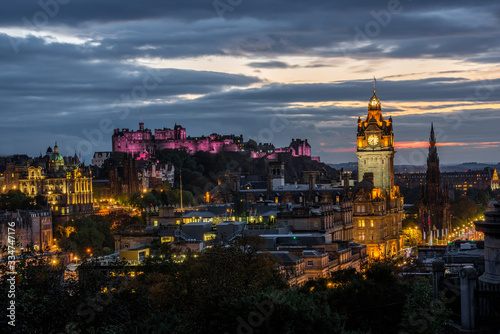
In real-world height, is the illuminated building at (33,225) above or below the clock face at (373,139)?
below

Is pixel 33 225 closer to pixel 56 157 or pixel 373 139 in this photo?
pixel 373 139

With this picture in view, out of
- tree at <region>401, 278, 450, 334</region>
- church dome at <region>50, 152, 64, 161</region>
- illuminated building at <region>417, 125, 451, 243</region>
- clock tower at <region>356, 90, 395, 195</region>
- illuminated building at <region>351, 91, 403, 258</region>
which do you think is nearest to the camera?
tree at <region>401, 278, 450, 334</region>

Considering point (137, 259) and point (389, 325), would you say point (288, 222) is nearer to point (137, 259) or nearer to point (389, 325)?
point (137, 259)

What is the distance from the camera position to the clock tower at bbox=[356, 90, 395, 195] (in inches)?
4281

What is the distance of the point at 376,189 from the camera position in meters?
102

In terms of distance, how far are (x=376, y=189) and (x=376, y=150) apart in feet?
26.2

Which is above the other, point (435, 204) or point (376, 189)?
point (376, 189)

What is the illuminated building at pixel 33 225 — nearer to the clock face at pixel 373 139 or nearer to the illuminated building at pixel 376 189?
the illuminated building at pixel 376 189

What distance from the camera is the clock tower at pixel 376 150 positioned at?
109m

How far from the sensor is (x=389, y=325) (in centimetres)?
3503

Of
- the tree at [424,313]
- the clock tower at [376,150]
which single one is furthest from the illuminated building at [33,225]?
the tree at [424,313]

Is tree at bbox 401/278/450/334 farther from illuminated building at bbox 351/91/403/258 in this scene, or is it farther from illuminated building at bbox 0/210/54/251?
illuminated building at bbox 0/210/54/251

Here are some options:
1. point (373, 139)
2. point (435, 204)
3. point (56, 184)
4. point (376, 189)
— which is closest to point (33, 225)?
point (56, 184)

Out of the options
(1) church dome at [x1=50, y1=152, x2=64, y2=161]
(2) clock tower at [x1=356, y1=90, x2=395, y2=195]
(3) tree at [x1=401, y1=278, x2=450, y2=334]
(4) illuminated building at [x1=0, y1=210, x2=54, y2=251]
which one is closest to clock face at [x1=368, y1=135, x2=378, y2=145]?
(2) clock tower at [x1=356, y1=90, x2=395, y2=195]
